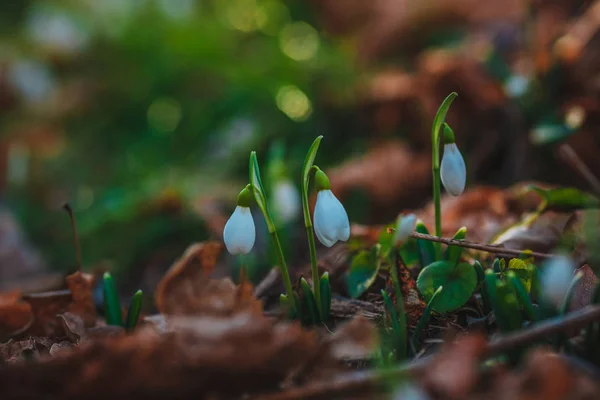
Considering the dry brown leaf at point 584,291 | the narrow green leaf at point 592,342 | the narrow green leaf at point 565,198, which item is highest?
the narrow green leaf at point 565,198

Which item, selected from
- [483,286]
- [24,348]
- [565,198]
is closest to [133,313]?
[24,348]

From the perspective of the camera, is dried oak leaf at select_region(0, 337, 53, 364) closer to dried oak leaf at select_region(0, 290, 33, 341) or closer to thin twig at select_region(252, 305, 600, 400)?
dried oak leaf at select_region(0, 290, 33, 341)

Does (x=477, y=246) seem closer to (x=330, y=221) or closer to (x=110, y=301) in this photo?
(x=330, y=221)

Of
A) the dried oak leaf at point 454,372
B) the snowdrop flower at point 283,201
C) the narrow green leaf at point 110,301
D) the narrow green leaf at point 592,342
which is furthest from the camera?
the snowdrop flower at point 283,201

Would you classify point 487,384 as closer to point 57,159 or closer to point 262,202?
point 262,202

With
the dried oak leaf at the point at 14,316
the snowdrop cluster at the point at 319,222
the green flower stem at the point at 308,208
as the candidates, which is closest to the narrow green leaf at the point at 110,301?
the dried oak leaf at the point at 14,316

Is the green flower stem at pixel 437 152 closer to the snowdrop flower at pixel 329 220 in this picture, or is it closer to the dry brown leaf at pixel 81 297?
the snowdrop flower at pixel 329 220
